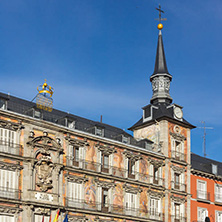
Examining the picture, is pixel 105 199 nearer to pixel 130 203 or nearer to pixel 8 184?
pixel 130 203

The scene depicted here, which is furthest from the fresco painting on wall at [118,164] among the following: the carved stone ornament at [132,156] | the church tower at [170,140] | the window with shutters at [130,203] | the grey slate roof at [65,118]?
the church tower at [170,140]

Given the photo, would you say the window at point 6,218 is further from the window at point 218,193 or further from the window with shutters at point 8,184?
the window at point 218,193

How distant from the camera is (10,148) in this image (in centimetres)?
4847

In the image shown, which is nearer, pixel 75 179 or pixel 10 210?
pixel 10 210

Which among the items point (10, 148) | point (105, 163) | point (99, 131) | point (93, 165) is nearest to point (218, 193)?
point (105, 163)

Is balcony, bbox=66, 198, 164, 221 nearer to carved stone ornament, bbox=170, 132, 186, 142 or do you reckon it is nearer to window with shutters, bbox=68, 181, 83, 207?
window with shutters, bbox=68, 181, 83, 207

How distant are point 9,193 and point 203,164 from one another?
32.4 meters

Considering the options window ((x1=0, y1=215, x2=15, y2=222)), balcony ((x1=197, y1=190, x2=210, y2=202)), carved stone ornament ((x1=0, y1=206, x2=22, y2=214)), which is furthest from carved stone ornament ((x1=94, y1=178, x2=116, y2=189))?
balcony ((x1=197, y1=190, x2=210, y2=202))

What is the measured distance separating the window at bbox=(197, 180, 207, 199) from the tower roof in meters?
16.6

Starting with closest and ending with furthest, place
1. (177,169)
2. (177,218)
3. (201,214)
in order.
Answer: (177,218) → (177,169) → (201,214)

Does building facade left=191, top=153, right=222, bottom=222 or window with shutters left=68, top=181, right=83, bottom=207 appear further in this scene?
building facade left=191, top=153, right=222, bottom=222

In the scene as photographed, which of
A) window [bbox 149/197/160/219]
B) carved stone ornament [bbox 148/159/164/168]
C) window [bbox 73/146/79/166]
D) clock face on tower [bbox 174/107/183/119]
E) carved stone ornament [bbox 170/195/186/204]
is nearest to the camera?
window [bbox 73/146/79/166]

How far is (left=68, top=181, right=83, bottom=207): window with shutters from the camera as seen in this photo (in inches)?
2045

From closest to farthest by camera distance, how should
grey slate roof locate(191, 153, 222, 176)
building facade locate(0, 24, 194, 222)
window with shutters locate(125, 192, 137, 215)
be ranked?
1. building facade locate(0, 24, 194, 222)
2. window with shutters locate(125, 192, 137, 215)
3. grey slate roof locate(191, 153, 222, 176)
